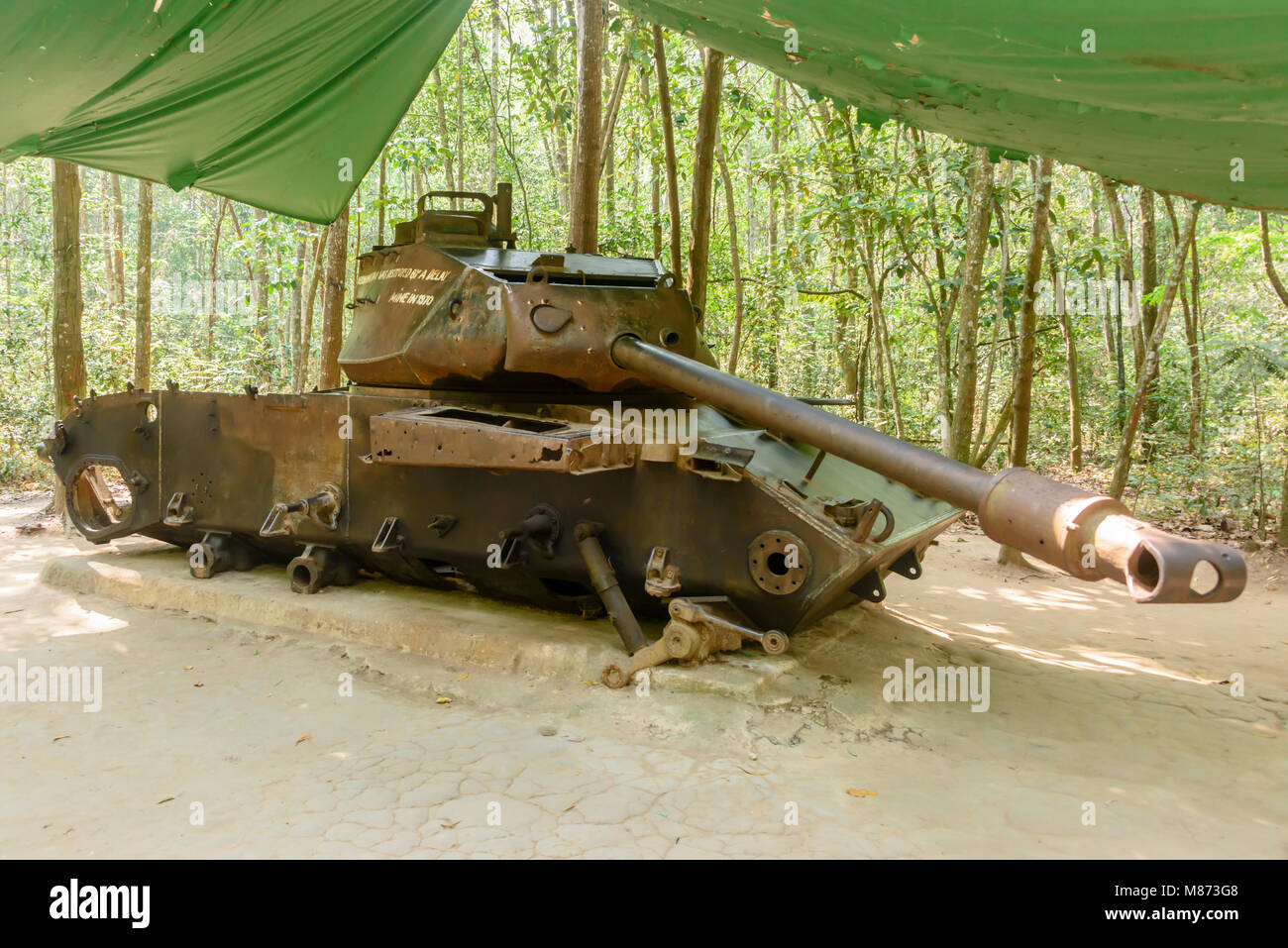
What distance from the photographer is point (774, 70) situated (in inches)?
188

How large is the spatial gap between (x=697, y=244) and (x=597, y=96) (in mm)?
1598

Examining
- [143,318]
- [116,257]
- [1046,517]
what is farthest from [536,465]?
[116,257]

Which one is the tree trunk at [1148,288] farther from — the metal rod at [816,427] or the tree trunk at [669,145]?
the metal rod at [816,427]

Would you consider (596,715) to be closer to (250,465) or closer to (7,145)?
(250,465)

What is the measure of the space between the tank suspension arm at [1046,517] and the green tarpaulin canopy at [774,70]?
4.77 feet

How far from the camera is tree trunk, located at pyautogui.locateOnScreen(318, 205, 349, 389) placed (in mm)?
10305

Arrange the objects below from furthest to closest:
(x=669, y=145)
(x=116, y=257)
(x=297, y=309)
→ (x=116, y=257), (x=297, y=309), (x=669, y=145)

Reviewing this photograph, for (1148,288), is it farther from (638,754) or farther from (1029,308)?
(638,754)

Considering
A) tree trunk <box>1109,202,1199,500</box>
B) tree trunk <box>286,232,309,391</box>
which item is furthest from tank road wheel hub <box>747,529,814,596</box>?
tree trunk <box>286,232,309,391</box>

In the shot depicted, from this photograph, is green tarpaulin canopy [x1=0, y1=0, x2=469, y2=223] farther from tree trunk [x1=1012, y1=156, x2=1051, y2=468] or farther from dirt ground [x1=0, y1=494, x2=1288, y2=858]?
tree trunk [x1=1012, y1=156, x2=1051, y2=468]

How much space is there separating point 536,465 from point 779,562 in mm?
1339

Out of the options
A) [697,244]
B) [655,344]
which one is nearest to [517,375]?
[655,344]

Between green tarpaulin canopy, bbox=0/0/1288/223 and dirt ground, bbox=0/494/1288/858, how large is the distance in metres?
2.66

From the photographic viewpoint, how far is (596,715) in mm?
4734
